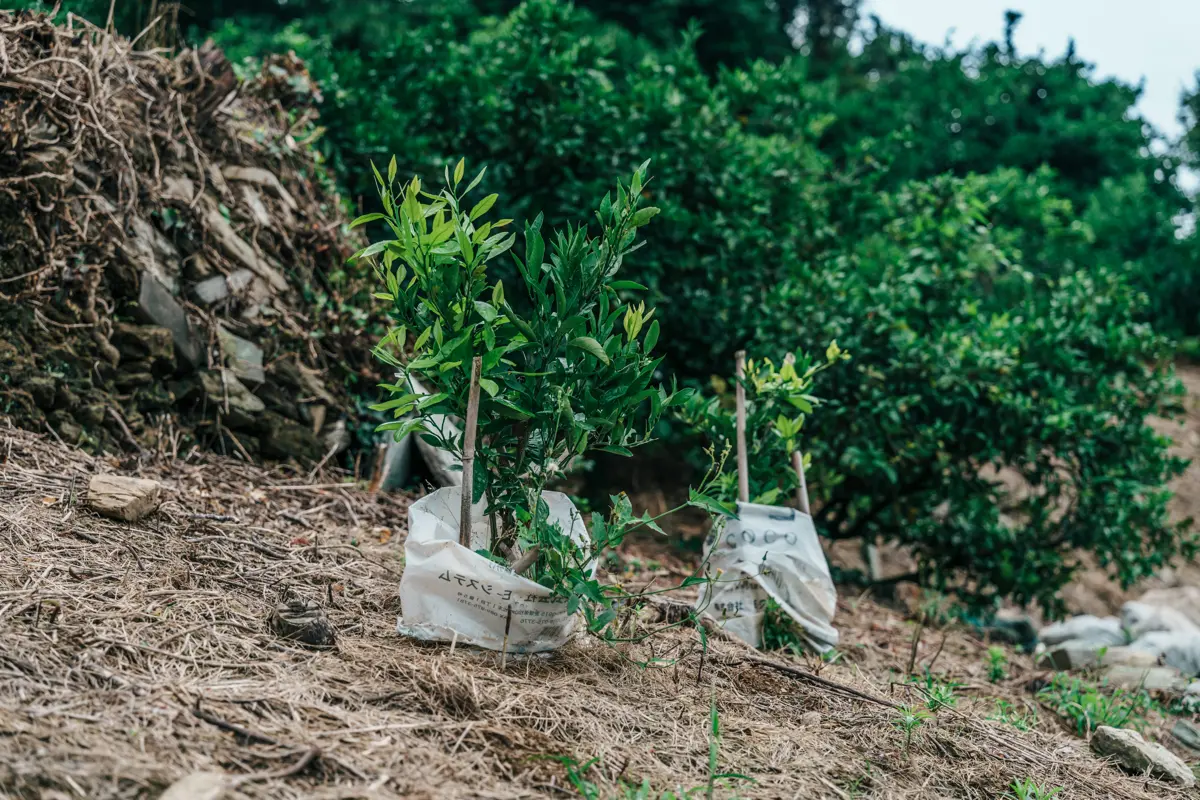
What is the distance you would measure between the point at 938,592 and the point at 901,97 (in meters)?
8.86

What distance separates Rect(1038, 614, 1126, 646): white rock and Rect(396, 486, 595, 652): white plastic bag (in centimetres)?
370

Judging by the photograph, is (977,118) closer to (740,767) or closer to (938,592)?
(938,592)

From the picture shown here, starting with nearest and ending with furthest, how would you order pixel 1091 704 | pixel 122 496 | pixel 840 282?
pixel 122 496 < pixel 1091 704 < pixel 840 282

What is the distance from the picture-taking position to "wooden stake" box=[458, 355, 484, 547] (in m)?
2.53

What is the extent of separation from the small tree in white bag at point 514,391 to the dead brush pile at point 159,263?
167 cm

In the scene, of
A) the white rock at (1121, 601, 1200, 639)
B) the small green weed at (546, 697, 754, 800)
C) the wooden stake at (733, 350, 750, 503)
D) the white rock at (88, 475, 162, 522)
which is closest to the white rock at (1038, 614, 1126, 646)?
the white rock at (1121, 601, 1200, 639)

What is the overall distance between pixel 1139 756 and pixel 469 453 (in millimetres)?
2343

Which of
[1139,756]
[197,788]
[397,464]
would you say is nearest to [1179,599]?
[1139,756]

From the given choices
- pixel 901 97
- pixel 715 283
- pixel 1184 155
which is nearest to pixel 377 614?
pixel 715 283

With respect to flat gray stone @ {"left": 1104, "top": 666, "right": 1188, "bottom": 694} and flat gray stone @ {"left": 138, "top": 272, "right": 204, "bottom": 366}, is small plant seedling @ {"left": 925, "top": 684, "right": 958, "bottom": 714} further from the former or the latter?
flat gray stone @ {"left": 138, "top": 272, "right": 204, "bottom": 366}

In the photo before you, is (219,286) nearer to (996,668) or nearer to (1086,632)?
(996,668)

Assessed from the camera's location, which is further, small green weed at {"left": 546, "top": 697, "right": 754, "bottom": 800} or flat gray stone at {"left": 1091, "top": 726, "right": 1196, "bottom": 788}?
flat gray stone at {"left": 1091, "top": 726, "right": 1196, "bottom": 788}

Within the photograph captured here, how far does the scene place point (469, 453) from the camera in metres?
2.61

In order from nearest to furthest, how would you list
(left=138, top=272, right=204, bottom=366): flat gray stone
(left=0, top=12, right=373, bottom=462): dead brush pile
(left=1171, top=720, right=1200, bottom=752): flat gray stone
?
(left=1171, top=720, right=1200, bottom=752): flat gray stone → (left=0, top=12, right=373, bottom=462): dead brush pile → (left=138, top=272, right=204, bottom=366): flat gray stone
